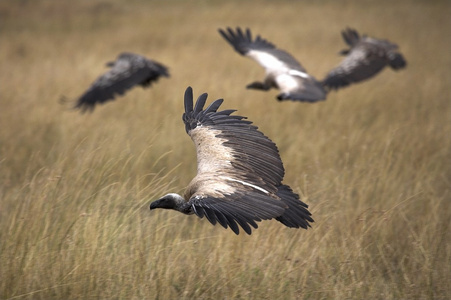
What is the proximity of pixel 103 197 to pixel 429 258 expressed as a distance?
79.5 inches

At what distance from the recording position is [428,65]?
32.4 ft

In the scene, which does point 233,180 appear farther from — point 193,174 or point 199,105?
point 193,174

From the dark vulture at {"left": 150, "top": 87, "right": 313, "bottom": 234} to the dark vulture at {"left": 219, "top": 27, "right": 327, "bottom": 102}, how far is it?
176 cm

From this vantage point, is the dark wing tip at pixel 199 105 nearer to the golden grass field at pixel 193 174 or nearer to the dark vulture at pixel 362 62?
the golden grass field at pixel 193 174

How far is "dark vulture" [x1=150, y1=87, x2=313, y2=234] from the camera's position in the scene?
9.47 feet

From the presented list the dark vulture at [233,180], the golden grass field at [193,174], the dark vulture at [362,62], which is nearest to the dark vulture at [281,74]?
the dark vulture at [362,62]

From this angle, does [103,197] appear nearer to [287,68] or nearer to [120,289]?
[120,289]

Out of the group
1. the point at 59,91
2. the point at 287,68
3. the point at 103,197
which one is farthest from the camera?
the point at 59,91

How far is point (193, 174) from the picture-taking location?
539 cm

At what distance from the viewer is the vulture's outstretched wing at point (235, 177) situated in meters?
2.88

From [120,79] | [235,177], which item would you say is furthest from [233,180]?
[120,79]

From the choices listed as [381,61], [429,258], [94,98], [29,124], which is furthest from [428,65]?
[429,258]

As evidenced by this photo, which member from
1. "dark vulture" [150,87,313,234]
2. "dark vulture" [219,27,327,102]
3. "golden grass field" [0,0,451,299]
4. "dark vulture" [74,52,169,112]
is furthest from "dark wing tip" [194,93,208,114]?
"dark vulture" [74,52,169,112]

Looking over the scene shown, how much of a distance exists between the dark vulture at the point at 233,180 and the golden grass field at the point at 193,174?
306mm
